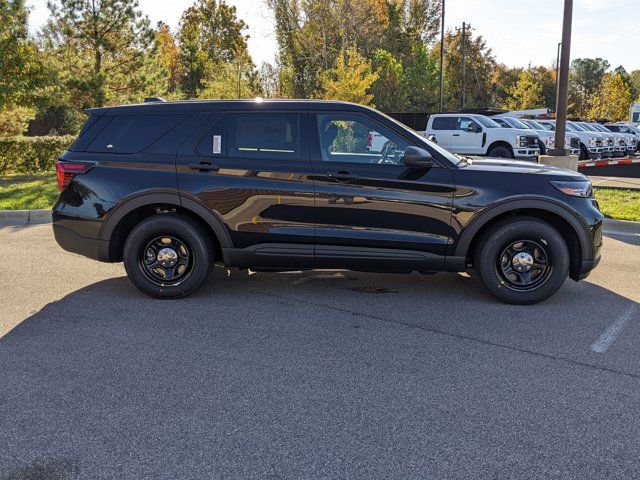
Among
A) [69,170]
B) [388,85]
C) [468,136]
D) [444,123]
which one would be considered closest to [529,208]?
[69,170]

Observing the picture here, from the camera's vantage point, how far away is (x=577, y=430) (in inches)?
128

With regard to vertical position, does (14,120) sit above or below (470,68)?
below

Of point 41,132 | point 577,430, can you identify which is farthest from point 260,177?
point 41,132

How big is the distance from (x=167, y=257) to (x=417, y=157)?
7.95 feet

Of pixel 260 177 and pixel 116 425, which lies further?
pixel 260 177

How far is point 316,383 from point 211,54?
58.0 metres

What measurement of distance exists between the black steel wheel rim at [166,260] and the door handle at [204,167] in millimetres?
657

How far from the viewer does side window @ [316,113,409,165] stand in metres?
5.47

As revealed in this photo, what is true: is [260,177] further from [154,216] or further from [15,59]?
[15,59]

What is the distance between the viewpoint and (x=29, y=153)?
20.3 metres

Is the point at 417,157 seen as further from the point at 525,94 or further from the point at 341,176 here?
the point at 525,94

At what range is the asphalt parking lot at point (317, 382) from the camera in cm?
295

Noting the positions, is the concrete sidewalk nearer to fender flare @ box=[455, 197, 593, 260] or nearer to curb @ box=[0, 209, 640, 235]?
curb @ box=[0, 209, 640, 235]

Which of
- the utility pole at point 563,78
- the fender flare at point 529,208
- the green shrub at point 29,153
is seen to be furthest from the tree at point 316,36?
the fender flare at point 529,208
